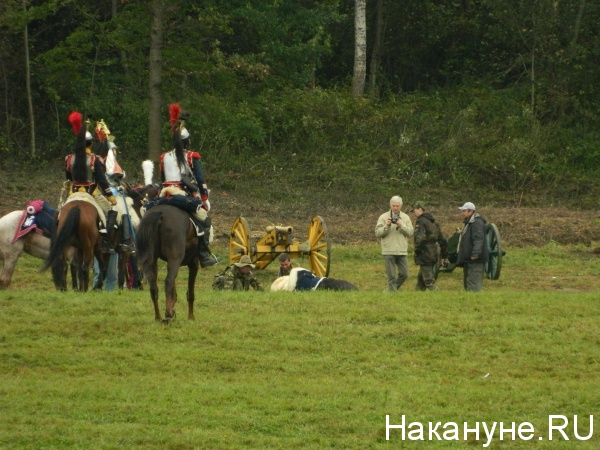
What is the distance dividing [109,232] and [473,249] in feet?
19.7

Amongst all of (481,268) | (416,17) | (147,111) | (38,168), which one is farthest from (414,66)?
(481,268)

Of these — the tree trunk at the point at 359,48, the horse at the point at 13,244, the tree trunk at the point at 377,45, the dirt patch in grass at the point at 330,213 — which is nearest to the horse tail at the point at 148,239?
the horse at the point at 13,244

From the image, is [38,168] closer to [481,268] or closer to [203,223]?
[481,268]

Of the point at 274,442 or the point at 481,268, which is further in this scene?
the point at 481,268

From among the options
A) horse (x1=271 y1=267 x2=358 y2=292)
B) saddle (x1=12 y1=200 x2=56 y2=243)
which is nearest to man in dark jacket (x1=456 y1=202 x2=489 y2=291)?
horse (x1=271 y1=267 x2=358 y2=292)

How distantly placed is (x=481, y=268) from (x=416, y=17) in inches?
1030

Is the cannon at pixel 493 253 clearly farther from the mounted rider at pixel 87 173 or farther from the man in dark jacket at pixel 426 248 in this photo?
the mounted rider at pixel 87 173


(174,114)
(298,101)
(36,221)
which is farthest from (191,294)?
(298,101)

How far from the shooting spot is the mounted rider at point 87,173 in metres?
18.9

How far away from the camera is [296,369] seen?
14336 millimetres

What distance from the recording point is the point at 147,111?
38.5 m

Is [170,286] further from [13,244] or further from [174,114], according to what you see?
[13,244]

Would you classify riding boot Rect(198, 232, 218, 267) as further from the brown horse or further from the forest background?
the forest background

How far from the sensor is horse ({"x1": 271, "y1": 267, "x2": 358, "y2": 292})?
19.8m
